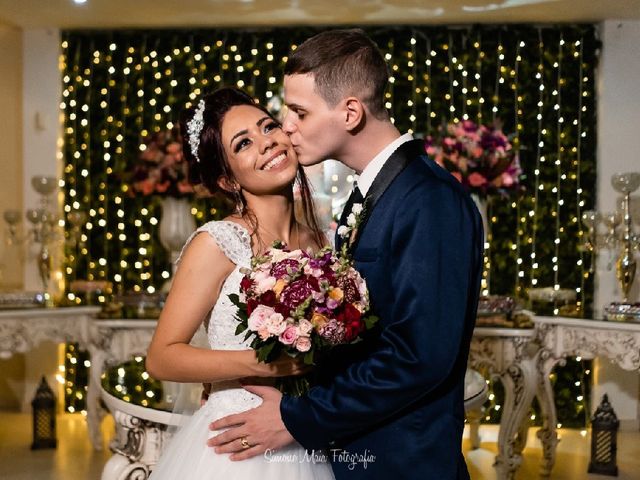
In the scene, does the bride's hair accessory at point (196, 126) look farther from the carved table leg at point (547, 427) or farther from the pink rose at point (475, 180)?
the carved table leg at point (547, 427)

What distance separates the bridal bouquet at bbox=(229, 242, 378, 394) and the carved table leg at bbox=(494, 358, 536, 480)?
12.1ft

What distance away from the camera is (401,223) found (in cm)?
192

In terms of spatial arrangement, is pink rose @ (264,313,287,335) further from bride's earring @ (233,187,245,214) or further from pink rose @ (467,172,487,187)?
pink rose @ (467,172,487,187)

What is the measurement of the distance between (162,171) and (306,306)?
4239 millimetres

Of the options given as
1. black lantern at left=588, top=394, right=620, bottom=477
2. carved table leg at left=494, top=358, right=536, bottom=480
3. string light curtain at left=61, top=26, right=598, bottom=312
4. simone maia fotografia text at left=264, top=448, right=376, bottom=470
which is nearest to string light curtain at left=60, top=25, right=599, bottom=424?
string light curtain at left=61, top=26, right=598, bottom=312

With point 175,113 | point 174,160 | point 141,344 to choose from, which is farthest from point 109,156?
point 141,344

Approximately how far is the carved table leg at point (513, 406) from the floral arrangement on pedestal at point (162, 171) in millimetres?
2315

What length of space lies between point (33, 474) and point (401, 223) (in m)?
4.51

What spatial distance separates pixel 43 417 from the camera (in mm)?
6453

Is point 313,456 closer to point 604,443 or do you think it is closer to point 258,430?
point 258,430

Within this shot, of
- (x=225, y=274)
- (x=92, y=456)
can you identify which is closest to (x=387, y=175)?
(x=225, y=274)

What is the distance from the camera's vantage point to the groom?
1867 mm

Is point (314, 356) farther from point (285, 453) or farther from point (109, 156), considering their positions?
point (109, 156)

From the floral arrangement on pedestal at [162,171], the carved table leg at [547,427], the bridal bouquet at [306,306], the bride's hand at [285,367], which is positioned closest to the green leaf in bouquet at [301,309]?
the bridal bouquet at [306,306]
